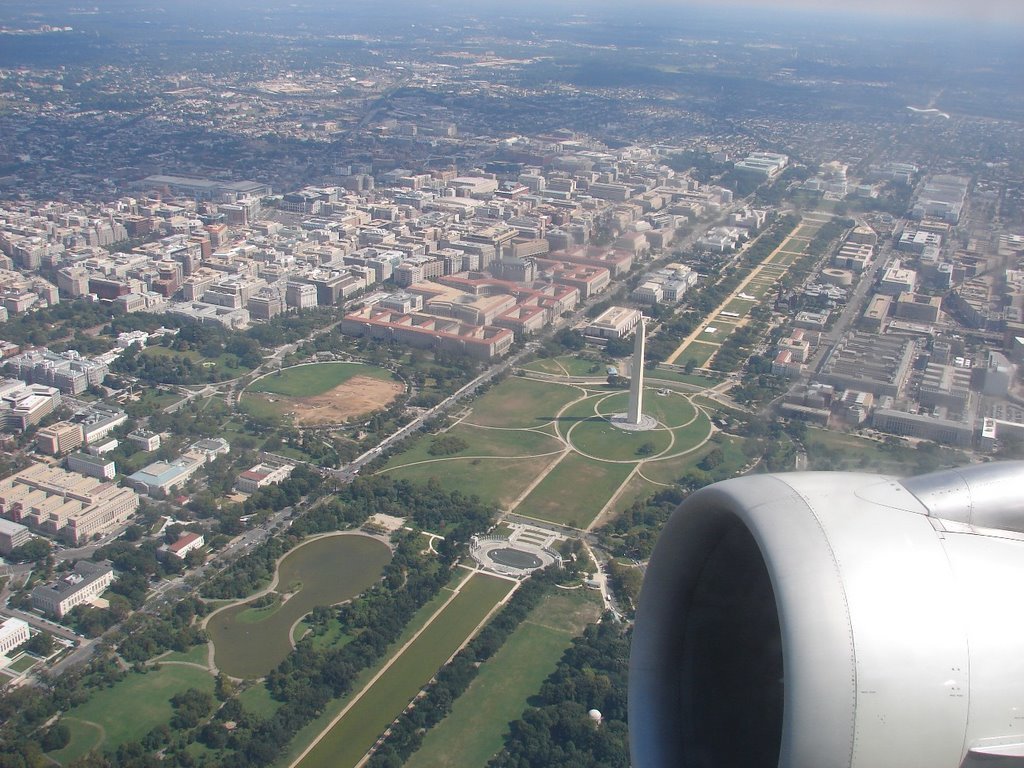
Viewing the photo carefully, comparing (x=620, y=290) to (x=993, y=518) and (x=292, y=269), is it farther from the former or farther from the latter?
(x=993, y=518)

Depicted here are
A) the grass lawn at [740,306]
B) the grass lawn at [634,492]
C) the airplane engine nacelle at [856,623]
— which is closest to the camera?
the airplane engine nacelle at [856,623]

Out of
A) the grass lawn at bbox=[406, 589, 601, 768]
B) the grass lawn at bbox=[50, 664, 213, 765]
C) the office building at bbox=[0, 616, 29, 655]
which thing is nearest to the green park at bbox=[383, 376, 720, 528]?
the grass lawn at bbox=[406, 589, 601, 768]

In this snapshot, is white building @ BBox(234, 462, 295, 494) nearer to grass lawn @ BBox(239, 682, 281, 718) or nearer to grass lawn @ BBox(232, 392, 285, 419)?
grass lawn @ BBox(232, 392, 285, 419)

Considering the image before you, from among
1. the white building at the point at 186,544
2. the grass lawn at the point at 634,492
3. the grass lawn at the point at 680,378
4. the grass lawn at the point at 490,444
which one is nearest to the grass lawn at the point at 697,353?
the grass lawn at the point at 680,378

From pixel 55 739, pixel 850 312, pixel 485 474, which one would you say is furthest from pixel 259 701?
pixel 850 312

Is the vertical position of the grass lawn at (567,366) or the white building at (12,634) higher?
the white building at (12,634)

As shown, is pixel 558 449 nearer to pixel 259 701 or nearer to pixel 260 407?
pixel 260 407

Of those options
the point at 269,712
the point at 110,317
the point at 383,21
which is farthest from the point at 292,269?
the point at 383,21

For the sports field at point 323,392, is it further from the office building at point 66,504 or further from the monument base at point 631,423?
the monument base at point 631,423
